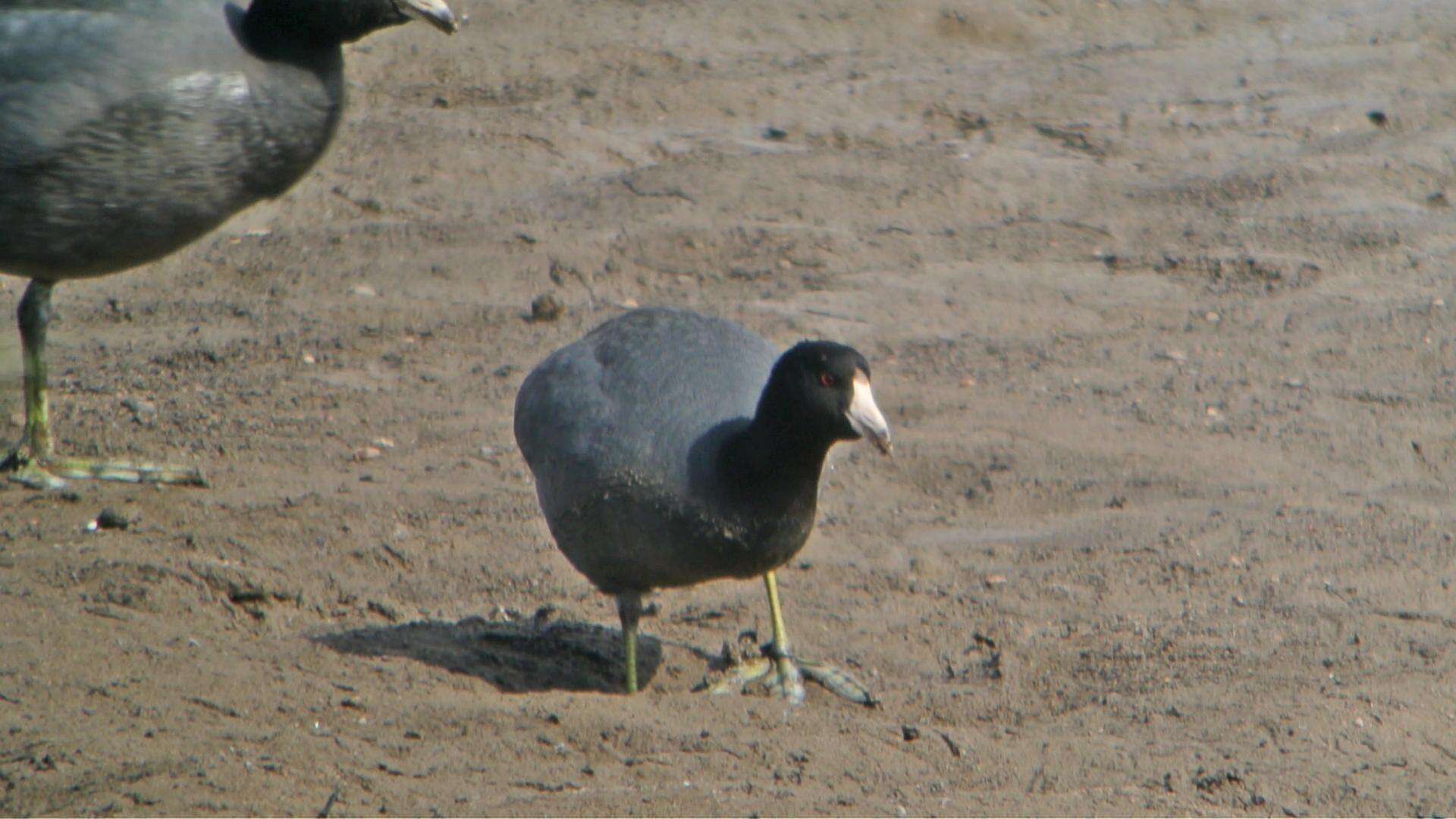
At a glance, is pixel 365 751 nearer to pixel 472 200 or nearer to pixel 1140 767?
pixel 1140 767

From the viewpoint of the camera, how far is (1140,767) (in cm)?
401

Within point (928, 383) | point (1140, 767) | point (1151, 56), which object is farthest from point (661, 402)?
point (1151, 56)

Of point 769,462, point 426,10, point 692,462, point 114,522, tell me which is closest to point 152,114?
point 426,10

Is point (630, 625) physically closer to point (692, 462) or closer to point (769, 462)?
point (692, 462)

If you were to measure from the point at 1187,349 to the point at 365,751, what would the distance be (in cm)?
372

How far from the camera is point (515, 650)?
486 centimetres

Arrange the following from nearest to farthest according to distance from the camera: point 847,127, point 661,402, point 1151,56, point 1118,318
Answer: point 661,402, point 1118,318, point 847,127, point 1151,56

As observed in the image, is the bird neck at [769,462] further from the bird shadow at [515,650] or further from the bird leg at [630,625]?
the bird shadow at [515,650]

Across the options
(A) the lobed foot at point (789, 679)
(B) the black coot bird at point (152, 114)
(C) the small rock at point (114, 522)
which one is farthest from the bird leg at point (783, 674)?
(B) the black coot bird at point (152, 114)

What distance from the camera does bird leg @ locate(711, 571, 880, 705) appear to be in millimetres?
4660

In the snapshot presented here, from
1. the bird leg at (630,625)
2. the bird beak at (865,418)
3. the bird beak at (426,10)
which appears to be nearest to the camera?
the bird beak at (865,418)

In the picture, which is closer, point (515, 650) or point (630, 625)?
point (630, 625)

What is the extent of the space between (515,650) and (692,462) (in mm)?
798

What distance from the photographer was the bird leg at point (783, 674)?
183 inches
